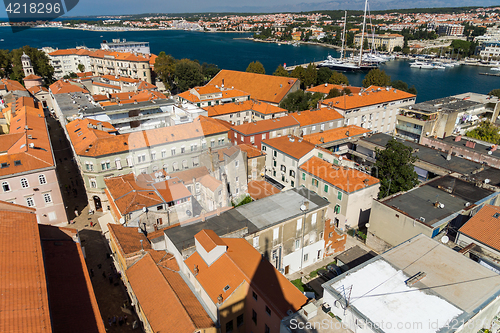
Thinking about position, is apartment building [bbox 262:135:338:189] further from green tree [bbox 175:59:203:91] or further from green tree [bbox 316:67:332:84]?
green tree [bbox 316:67:332:84]

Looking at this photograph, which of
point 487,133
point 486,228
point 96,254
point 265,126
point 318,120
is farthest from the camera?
point 318,120

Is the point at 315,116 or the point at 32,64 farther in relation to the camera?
the point at 32,64

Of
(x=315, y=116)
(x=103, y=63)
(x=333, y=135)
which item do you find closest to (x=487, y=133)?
(x=333, y=135)

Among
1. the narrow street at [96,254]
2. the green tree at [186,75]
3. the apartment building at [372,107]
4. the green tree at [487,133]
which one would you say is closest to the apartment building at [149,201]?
the narrow street at [96,254]

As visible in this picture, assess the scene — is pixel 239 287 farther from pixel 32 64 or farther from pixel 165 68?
pixel 32 64

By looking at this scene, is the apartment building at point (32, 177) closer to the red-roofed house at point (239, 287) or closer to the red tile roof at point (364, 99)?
the red-roofed house at point (239, 287)

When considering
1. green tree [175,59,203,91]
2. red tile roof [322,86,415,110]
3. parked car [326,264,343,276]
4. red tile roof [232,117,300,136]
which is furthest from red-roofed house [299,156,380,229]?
green tree [175,59,203,91]
